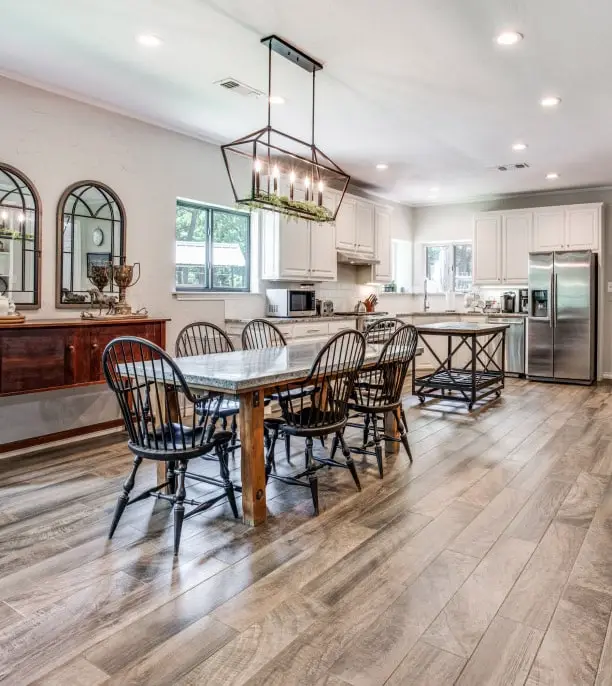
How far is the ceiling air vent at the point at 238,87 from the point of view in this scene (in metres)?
3.95

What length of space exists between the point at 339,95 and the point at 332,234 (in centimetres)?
260

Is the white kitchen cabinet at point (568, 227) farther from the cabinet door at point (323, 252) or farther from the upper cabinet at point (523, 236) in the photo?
the cabinet door at point (323, 252)

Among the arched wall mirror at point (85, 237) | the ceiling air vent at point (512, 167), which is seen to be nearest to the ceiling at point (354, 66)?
the ceiling air vent at point (512, 167)

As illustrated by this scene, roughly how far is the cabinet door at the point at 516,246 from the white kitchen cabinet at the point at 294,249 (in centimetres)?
295

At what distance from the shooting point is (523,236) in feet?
25.9

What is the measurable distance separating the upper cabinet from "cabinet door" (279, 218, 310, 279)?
3.23 m

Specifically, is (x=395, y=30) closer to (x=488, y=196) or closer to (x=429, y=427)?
(x=429, y=427)

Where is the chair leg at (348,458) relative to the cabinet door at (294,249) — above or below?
below

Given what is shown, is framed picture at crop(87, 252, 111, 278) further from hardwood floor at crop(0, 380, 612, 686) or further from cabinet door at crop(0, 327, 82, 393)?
hardwood floor at crop(0, 380, 612, 686)

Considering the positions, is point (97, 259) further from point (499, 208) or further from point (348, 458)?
point (499, 208)

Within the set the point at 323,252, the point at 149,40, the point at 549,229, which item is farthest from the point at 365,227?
the point at 149,40

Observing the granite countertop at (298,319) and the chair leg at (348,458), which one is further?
the granite countertop at (298,319)

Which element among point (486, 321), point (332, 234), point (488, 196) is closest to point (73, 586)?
point (332, 234)

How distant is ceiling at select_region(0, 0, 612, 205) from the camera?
3.00 meters
